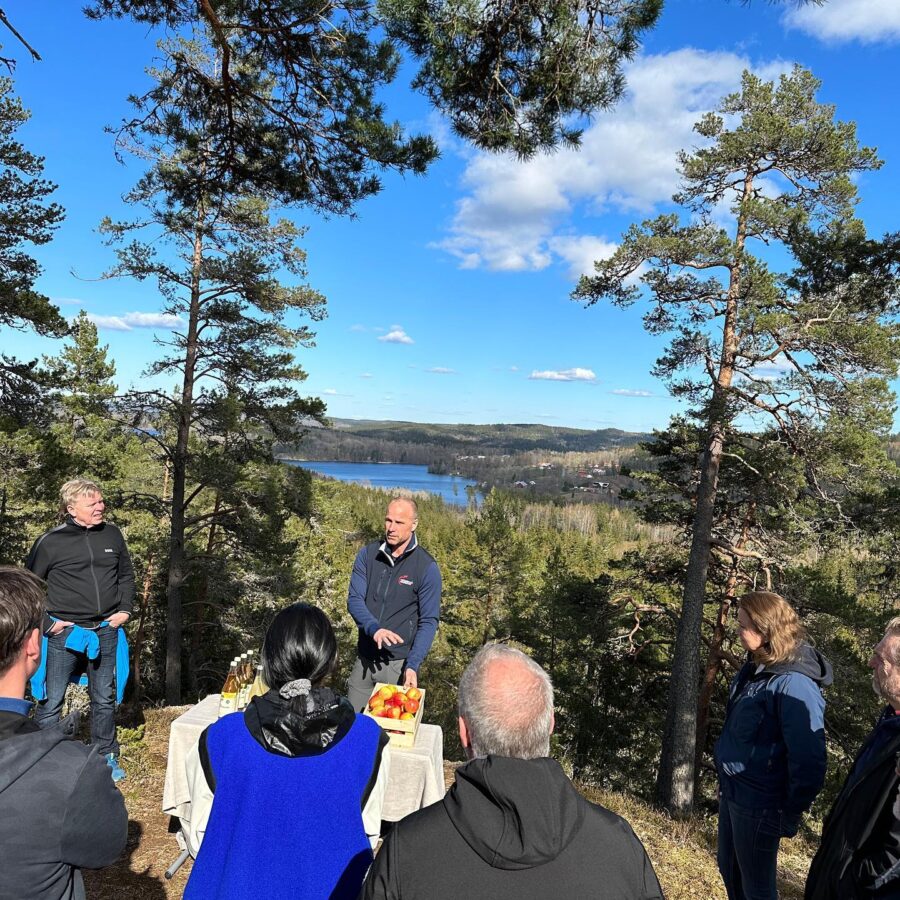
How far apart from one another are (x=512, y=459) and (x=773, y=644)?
178 metres

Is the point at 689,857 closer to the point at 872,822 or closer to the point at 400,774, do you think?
the point at 400,774

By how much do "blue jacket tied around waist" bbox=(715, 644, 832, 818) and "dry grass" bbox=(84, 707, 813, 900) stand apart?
1314 millimetres

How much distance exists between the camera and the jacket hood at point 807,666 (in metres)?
2.50

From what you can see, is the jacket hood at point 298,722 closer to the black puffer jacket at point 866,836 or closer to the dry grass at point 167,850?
the black puffer jacket at point 866,836

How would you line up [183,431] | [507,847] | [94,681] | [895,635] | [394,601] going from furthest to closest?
[183,431], [394,601], [94,681], [895,635], [507,847]

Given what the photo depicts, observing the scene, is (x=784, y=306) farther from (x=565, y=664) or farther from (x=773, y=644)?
(x=565, y=664)

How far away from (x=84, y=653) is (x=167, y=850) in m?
1.23

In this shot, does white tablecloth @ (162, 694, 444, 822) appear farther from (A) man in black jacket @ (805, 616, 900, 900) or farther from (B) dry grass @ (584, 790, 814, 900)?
(B) dry grass @ (584, 790, 814, 900)

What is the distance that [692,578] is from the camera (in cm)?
852

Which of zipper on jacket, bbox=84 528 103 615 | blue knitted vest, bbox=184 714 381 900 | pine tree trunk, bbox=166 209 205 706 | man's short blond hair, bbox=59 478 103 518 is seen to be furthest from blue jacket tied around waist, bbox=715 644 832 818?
pine tree trunk, bbox=166 209 205 706

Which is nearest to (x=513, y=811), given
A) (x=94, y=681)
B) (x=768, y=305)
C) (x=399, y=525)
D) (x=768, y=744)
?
(x=768, y=744)

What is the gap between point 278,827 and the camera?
146cm

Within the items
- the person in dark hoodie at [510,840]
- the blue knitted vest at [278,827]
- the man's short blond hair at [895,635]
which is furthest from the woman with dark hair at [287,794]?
the man's short blond hair at [895,635]

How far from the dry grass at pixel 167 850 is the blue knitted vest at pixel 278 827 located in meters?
2.05
